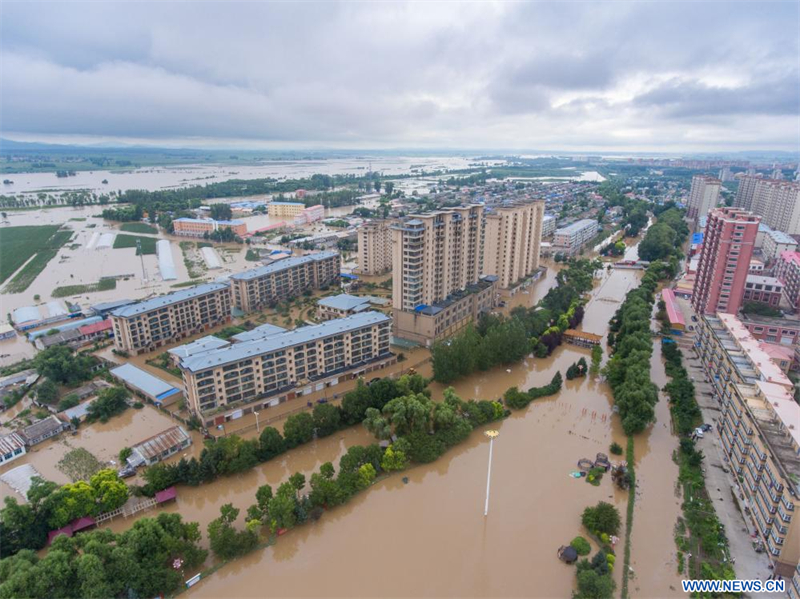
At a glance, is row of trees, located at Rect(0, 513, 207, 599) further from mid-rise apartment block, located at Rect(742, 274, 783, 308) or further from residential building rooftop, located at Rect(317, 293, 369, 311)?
mid-rise apartment block, located at Rect(742, 274, 783, 308)

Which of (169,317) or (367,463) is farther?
(169,317)

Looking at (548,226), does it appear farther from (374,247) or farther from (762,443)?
(762,443)

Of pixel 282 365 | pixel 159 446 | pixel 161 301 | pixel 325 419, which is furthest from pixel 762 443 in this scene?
pixel 161 301

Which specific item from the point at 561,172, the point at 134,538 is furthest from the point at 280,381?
the point at 561,172

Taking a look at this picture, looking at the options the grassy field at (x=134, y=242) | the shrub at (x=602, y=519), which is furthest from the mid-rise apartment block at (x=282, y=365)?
the grassy field at (x=134, y=242)

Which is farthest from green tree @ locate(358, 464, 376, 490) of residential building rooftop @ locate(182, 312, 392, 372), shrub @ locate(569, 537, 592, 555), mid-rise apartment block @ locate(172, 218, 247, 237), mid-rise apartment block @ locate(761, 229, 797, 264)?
mid-rise apartment block @ locate(172, 218, 247, 237)

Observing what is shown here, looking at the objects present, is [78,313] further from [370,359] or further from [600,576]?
[600,576]
